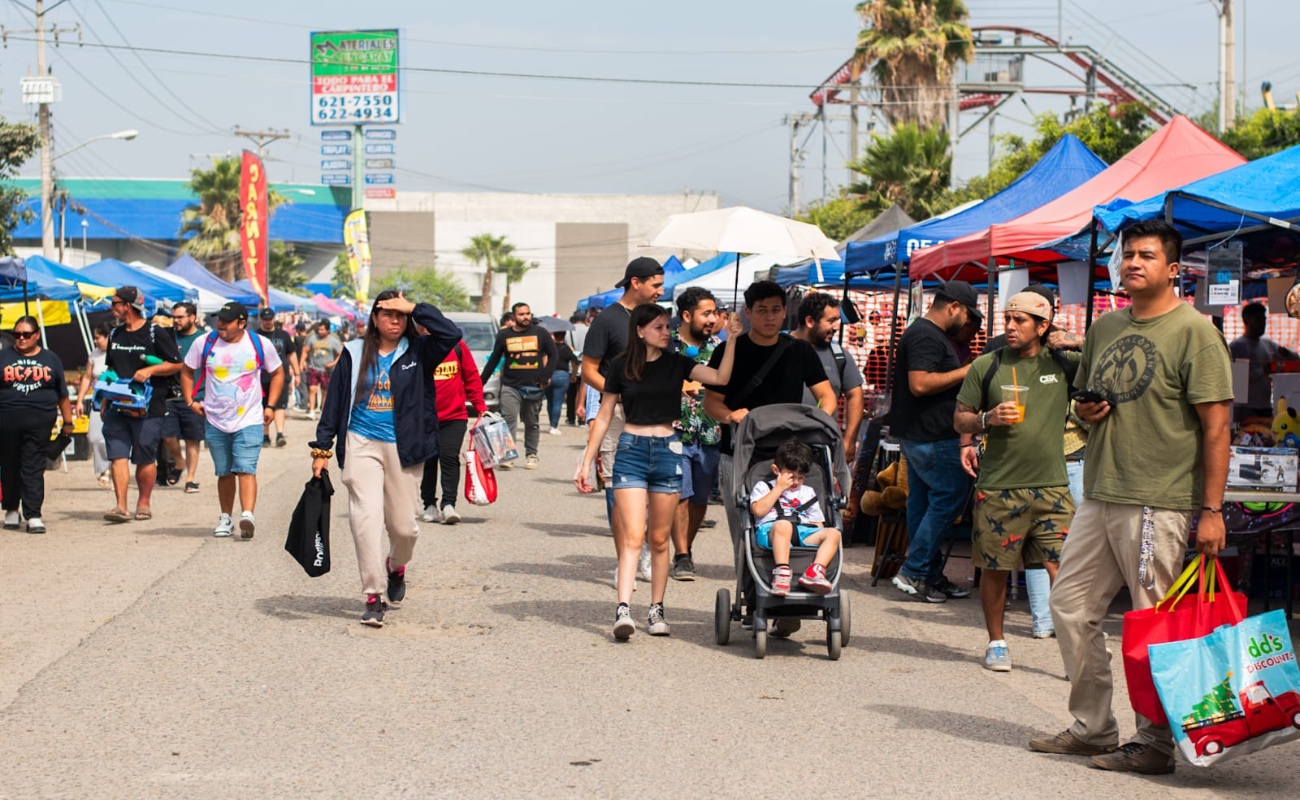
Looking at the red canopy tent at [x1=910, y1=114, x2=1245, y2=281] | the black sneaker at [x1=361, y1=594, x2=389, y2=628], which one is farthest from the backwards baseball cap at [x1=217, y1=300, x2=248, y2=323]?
the red canopy tent at [x1=910, y1=114, x2=1245, y2=281]

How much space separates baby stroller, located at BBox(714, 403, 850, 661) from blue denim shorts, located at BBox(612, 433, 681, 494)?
37cm

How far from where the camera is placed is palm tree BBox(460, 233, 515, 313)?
4038 inches

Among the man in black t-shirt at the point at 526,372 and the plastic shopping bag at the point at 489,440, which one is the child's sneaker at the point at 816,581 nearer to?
the plastic shopping bag at the point at 489,440

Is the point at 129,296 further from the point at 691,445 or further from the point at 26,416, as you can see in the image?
the point at 691,445

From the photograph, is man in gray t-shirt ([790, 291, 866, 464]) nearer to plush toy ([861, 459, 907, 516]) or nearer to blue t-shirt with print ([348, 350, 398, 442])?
plush toy ([861, 459, 907, 516])

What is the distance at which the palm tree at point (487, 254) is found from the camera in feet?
336

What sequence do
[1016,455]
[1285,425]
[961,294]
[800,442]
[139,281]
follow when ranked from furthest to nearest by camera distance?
[139,281] → [961,294] → [1285,425] → [800,442] → [1016,455]

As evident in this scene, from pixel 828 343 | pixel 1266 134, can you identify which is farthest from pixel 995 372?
pixel 1266 134

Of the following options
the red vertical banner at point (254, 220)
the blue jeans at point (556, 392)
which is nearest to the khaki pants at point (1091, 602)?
the blue jeans at point (556, 392)

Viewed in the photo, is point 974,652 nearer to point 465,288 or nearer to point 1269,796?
point 1269,796

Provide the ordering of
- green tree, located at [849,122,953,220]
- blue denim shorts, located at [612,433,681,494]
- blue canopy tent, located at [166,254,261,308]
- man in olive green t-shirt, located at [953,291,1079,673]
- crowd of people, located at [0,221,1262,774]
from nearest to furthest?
crowd of people, located at [0,221,1262,774] → man in olive green t-shirt, located at [953,291,1079,673] → blue denim shorts, located at [612,433,681,494] → blue canopy tent, located at [166,254,261,308] → green tree, located at [849,122,953,220]

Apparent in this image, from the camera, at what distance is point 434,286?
10338 cm

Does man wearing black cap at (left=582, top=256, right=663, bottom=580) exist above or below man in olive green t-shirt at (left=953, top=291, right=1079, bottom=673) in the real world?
above

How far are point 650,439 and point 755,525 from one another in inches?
29.7
